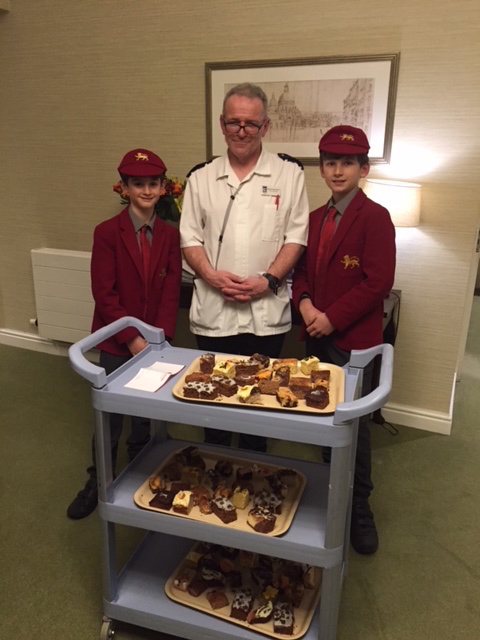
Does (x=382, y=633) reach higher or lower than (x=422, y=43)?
lower

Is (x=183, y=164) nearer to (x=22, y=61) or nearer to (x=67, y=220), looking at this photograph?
(x=67, y=220)

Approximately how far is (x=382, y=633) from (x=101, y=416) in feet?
3.60

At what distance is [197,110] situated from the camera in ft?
9.53

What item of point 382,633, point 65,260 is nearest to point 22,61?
point 65,260

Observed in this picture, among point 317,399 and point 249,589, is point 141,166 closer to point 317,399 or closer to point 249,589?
point 317,399

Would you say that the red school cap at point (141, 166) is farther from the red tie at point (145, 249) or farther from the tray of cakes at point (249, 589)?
the tray of cakes at point (249, 589)

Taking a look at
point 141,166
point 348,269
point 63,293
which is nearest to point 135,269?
point 141,166

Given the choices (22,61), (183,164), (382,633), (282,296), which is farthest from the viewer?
(22,61)

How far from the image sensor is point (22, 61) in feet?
10.8

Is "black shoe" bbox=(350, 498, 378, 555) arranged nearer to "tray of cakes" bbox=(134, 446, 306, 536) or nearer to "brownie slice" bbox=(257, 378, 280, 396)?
"tray of cakes" bbox=(134, 446, 306, 536)

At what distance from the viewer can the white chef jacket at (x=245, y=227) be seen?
6.38ft

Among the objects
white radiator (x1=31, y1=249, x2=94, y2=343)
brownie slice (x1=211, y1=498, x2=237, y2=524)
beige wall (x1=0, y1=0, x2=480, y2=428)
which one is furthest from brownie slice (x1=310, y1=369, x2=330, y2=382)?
white radiator (x1=31, y1=249, x2=94, y2=343)

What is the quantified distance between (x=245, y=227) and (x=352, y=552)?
125cm

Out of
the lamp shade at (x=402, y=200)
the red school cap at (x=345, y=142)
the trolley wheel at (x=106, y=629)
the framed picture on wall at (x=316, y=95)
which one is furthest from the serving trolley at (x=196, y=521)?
the framed picture on wall at (x=316, y=95)
